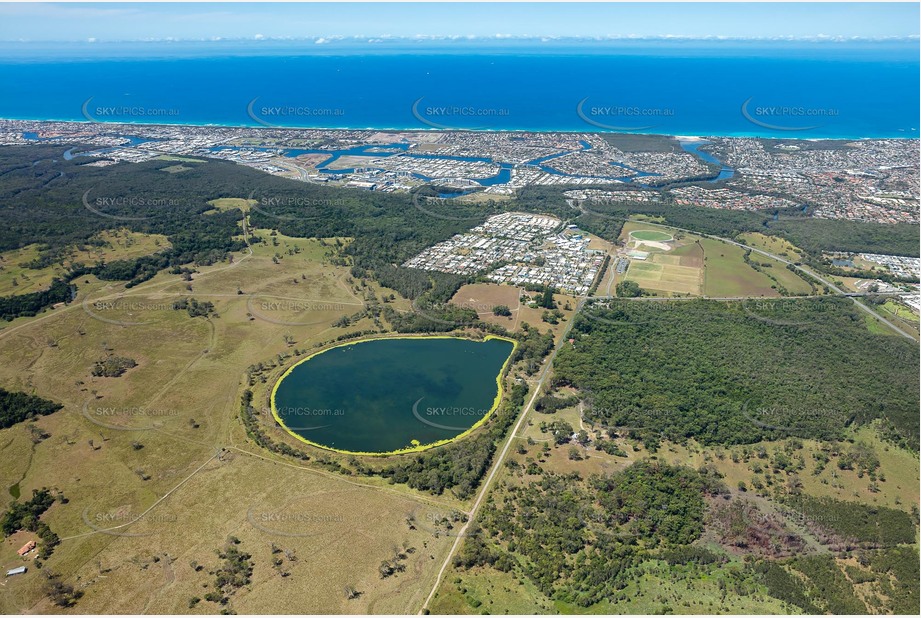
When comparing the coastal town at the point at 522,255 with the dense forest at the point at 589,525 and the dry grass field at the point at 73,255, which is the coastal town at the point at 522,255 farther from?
the dry grass field at the point at 73,255

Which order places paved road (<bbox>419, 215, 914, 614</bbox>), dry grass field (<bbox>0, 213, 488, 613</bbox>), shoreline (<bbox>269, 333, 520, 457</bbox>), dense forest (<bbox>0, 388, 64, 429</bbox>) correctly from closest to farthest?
1. dry grass field (<bbox>0, 213, 488, 613</bbox>)
2. paved road (<bbox>419, 215, 914, 614</bbox>)
3. shoreline (<bbox>269, 333, 520, 457</bbox>)
4. dense forest (<bbox>0, 388, 64, 429</bbox>)

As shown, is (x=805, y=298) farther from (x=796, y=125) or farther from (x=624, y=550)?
(x=796, y=125)

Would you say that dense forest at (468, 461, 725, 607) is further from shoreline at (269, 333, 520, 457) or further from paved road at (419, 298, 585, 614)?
shoreline at (269, 333, 520, 457)

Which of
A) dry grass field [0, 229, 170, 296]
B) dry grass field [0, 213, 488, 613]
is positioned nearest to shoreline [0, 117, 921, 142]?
dry grass field [0, 229, 170, 296]

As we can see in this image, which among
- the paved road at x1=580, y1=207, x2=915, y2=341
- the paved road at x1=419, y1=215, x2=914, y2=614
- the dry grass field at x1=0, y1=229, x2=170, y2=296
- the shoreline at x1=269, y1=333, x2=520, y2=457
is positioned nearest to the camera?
the paved road at x1=419, y1=215, x2=914, y2=614

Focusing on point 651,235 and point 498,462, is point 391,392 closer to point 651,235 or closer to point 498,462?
point 498,462

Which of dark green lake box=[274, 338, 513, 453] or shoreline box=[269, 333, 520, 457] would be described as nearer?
shoreline box=[269, 333, 520, 457]

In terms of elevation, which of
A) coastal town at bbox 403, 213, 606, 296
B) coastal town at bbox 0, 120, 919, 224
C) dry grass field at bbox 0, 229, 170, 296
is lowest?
coastal town at bbox 403, 213, 606, 296
